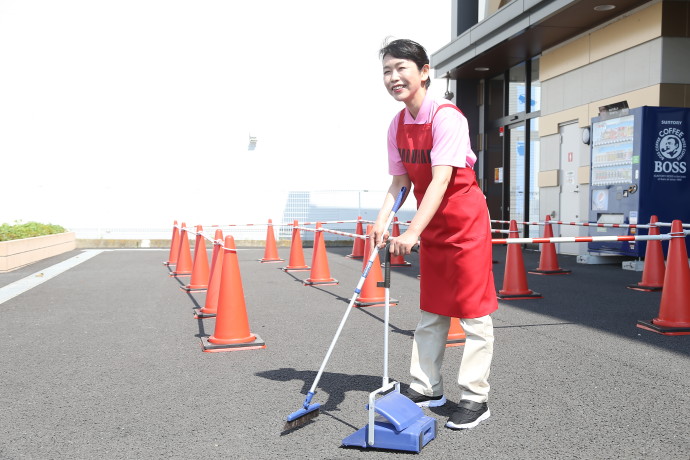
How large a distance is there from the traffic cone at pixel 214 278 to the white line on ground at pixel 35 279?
2.75 metres

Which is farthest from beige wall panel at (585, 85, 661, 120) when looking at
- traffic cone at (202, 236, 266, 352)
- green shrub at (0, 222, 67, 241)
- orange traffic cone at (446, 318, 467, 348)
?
green shrub at (0, 222, 67, 241)

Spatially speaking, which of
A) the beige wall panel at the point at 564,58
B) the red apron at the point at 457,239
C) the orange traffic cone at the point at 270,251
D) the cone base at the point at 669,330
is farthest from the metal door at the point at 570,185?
the red apron at the point at 457,239

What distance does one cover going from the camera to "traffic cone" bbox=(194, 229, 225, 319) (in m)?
5.87

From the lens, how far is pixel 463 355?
3273 mm

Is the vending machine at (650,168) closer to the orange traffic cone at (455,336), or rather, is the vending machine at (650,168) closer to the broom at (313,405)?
the orange traffic cone at (455,336)

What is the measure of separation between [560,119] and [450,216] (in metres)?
10.6

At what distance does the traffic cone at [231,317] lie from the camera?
16.5 feet

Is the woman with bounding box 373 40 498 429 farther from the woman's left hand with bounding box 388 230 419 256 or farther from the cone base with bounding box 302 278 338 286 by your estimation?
the cone base with bounding box 302 278 338 286

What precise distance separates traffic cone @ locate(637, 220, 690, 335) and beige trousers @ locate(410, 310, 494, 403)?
2892 mm

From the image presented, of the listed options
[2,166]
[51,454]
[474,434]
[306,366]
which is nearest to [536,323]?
[306,366]

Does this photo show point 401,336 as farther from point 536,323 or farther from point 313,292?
point 313,292

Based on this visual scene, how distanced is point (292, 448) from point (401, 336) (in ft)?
8.60

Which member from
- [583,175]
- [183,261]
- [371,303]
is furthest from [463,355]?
[583,175]

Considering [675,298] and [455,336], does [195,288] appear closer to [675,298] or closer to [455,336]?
[455,336]
